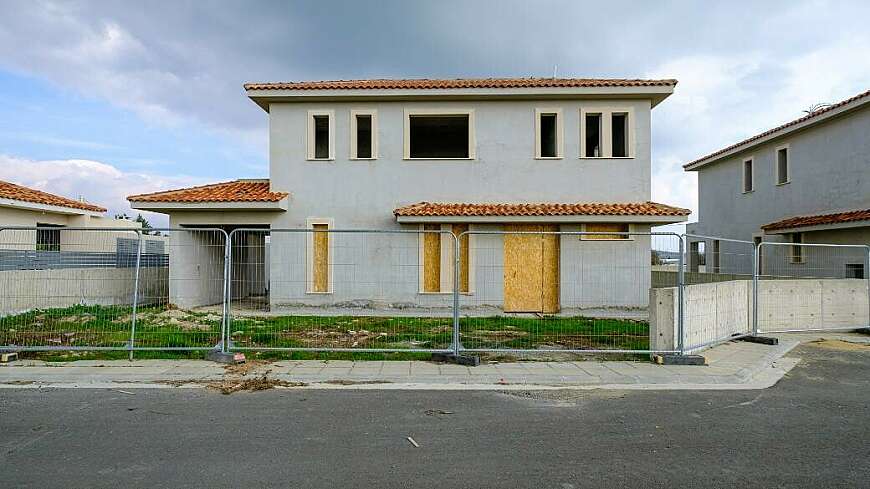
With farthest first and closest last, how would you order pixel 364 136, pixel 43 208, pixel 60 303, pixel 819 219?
pixel 43 208 < pixel 819 219 < pixel 364 136 < pixel 60 303

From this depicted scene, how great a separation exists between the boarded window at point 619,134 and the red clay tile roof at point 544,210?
182 centimetres

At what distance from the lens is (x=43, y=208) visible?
1691 cm

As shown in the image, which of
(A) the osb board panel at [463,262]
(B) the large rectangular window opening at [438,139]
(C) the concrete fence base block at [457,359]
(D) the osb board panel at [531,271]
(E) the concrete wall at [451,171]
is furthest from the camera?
(B) the large rectangular window opening at [438,139]

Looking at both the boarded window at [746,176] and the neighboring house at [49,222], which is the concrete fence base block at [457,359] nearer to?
the neighboring house at [49,222]

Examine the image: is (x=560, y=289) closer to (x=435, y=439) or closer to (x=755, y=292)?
(x=755, y=292)

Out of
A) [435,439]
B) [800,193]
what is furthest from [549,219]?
[800,193]

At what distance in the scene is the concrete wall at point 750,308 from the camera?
339 inches

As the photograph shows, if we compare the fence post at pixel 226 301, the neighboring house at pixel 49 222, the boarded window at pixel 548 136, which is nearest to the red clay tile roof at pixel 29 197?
the neighboring house at pixel 49 222

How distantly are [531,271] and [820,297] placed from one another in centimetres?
654

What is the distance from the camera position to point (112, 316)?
9.51m

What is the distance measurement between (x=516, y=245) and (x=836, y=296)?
737 centimetres

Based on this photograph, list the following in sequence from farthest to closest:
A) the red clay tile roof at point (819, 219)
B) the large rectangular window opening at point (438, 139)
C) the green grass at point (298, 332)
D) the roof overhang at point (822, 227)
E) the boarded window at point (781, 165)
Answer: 1. the boarded window at point (781, 165)
2. the large rectangular window opening at point (438, 139)
3. the red clay tile roof at point (819, 219)
4. the roof overhang at point (822, 227)
5. the green grass at point (298, 332)

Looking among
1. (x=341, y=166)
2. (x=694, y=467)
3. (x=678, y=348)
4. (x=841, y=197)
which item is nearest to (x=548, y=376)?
(x=678, y=348)

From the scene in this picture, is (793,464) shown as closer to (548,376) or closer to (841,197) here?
(548,376)
